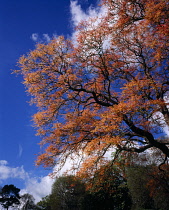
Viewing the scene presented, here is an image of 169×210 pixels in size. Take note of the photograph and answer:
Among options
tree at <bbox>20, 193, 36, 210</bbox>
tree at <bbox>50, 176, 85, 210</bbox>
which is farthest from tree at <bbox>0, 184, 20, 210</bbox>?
tree at <bbox>50, 176, 85, 210</bbox>

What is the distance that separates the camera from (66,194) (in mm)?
31484

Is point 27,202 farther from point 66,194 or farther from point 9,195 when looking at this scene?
point 66,194

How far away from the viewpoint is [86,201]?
24.7 m

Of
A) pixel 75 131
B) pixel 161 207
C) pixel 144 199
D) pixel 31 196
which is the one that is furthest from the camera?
pixel 31 196

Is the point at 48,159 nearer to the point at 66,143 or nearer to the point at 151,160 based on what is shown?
the point at 66,143

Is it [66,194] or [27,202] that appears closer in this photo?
[66,194]

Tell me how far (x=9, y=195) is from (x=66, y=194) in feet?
63.7

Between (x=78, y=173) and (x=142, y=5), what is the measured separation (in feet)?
25.8

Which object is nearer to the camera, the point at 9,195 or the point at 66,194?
the point at 66,194

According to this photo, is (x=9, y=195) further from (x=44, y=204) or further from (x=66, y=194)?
(x=66, y=194)

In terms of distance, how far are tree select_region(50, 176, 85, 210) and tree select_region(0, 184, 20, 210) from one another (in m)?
15.2

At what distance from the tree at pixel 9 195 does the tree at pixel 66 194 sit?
49.9 feet

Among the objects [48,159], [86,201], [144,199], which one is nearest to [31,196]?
[86,201]

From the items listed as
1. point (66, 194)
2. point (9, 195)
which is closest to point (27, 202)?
point (9, 195)
